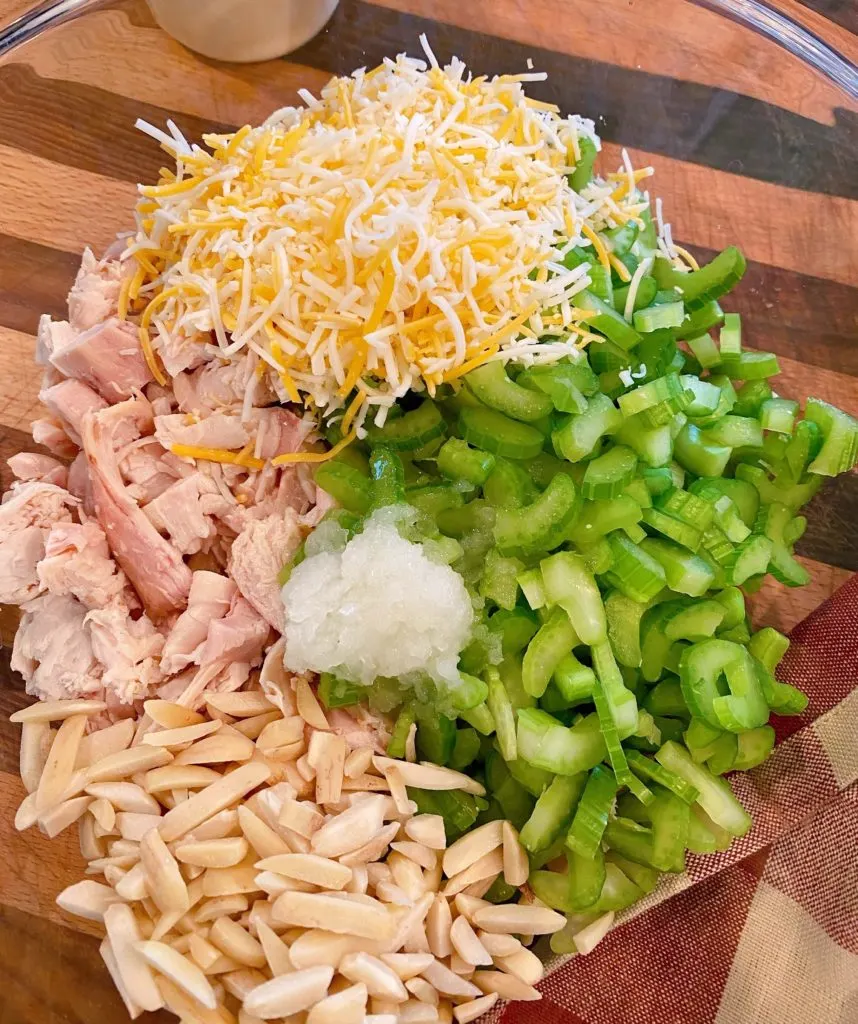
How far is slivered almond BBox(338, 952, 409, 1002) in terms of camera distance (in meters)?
1.11

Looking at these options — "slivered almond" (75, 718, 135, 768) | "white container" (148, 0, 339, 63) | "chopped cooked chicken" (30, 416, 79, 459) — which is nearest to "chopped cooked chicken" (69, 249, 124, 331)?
"chopped cooked chicken" (30, 416, 79, 459)

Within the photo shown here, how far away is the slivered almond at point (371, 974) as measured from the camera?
3.63ft

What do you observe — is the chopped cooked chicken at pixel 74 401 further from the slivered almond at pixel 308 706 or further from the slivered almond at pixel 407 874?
the slivered almond at pixel 407 874

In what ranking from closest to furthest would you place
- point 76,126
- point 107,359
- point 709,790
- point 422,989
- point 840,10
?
point 422,989 < point 709,790 < point 107,359 < point 76,126 < point 840,10

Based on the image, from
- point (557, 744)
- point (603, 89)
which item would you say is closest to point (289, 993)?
point (557, 744)

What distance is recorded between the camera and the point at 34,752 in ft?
4.37

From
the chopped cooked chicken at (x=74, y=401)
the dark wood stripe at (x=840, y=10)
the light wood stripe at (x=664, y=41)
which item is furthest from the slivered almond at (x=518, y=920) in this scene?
the dark wood stripe at (x=840, y=10)

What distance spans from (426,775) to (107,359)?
834 millimetres

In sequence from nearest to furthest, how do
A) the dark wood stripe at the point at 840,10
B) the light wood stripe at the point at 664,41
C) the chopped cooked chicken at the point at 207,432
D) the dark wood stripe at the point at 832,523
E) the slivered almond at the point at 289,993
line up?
the slivered almond at the point at 289,993 → the chopped cooked chicken at the point at 207,432 → the dark wood stripe at the point at 832,523 → the light wood stripe at the point at 664,41 → the dark wood stripe at the point at 840,10

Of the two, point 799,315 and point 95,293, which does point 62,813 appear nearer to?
point 95,293

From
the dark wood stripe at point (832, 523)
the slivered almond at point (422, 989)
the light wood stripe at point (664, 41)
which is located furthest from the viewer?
the light wood stripe at point (664, 41)

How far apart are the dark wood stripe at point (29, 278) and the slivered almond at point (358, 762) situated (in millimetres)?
1085

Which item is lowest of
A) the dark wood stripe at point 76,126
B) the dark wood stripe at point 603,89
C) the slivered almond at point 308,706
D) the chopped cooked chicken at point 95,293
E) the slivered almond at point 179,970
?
the slivered almond at point 179,970

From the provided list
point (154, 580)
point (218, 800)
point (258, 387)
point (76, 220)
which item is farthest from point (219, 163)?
point (218, 800)
